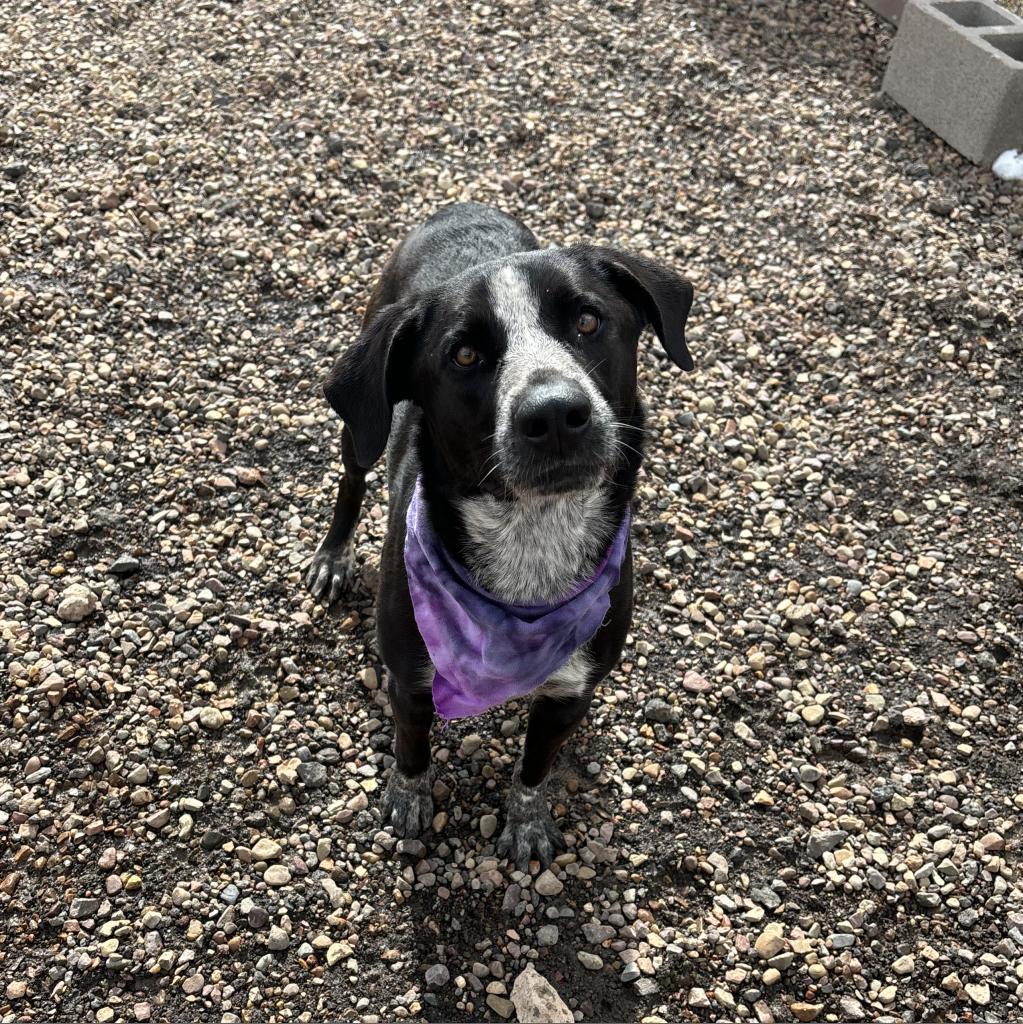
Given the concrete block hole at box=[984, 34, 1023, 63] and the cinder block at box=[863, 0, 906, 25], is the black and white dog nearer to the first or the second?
the concrete block hole at box=[984, 34, 1023, 63]

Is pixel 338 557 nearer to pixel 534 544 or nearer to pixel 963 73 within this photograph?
pixel 534 544

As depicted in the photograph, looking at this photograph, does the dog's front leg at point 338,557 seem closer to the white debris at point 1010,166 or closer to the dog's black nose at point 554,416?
the dog's black nose at point 554,416

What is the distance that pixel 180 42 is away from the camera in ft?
24.8

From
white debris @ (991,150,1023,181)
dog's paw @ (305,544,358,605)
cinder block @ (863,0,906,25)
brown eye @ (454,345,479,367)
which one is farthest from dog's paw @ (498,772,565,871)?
cinder block @ (863,0,906,25)

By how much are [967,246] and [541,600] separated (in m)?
4.28

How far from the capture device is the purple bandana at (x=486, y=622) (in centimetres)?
323

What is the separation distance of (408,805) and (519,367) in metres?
1.75

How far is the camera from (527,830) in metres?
3.76

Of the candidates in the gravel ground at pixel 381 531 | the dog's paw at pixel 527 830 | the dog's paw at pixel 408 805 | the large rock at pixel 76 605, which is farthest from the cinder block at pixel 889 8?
the large rock at pixel 76 605

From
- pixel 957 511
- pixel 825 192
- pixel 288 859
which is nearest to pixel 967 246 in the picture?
pixel 825 192

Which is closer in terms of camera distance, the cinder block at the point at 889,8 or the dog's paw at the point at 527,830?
the dog's paw at the point at 527,830

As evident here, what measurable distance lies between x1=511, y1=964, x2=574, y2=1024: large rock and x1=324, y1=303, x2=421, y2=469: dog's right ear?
1791 millimetres

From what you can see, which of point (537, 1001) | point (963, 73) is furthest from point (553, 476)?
point (963, 73)

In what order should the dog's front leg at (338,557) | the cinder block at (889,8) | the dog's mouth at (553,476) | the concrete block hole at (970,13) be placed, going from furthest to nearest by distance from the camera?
the cinder block at (889,8) < the concrete block hole at (970,13) < the dog's front leg at (338,557) < the dog's mouth at (553,476)
